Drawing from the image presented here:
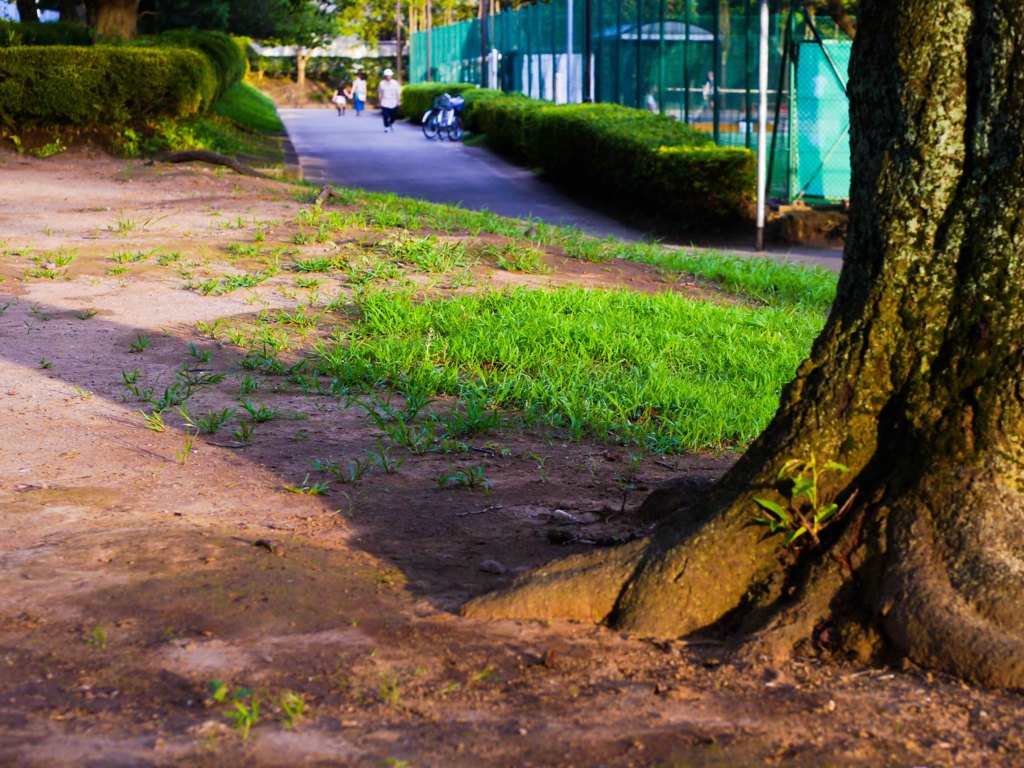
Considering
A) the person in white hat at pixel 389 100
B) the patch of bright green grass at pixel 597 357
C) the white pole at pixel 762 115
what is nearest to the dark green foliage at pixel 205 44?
the white pole at pixel 762 115

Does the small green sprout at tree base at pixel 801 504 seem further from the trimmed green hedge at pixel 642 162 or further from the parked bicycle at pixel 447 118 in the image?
the parked bicycle at pixel 447 118

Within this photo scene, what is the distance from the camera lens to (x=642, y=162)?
635 inches

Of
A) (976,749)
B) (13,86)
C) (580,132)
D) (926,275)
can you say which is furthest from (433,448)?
(580,132)

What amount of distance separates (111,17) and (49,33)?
118 centimetres

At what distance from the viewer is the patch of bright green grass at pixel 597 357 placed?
5.67 meters

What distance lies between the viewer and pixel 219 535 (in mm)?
3896

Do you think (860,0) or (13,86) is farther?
(13,86)

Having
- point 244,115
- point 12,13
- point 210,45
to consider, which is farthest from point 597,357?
point 12,13

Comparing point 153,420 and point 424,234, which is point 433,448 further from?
point 424,234

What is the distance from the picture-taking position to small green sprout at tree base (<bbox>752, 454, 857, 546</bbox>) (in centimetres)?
321

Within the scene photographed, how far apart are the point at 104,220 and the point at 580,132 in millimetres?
9962

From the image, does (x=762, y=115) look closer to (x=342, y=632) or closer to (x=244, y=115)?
(x=342, y=632)

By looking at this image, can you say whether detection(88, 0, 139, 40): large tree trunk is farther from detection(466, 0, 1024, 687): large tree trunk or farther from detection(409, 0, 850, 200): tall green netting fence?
detection(466, 0, 1024, 687): large tree trunk

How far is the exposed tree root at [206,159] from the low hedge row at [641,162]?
5.07 metres
